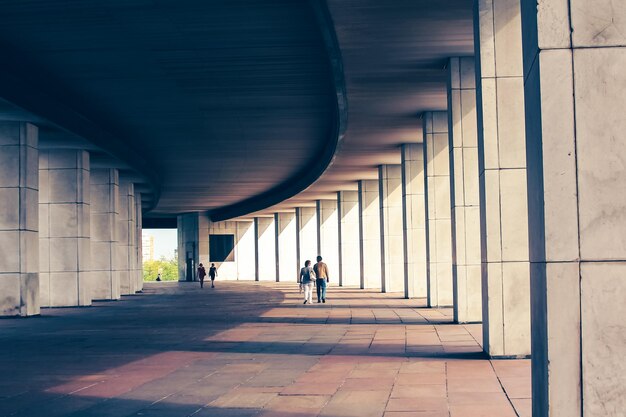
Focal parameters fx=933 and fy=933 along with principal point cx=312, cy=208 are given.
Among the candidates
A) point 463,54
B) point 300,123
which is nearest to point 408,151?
point 300,123

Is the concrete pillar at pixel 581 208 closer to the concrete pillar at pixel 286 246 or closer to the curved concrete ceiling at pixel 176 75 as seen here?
the curved concrete ceiling at pixel 176 75

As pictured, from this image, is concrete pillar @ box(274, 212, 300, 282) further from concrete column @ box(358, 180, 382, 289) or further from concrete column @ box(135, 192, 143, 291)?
concrete column @ box(358, 180, 382, 289)

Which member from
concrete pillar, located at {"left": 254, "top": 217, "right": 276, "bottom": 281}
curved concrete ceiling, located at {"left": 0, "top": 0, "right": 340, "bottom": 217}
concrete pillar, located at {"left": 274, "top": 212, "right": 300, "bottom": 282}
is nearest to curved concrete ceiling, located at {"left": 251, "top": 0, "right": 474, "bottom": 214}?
curved concrete ceiling, located at {"left": 0, "top": 0, "right": 340, "bottom": 217}

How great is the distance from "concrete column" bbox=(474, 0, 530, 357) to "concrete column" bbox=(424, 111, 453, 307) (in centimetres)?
1259

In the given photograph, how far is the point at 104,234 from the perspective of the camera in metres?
40.7

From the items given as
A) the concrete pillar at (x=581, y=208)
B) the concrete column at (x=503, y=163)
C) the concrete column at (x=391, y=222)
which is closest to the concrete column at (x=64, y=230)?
the concrete column at (x=391, y=222)

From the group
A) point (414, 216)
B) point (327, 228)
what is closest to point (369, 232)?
point (327, 228)

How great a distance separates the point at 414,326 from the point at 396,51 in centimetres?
602

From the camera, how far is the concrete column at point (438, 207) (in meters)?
27.5

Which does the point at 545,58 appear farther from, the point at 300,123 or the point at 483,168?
the point at 300,123

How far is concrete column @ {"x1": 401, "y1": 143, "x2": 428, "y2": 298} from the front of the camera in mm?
34000

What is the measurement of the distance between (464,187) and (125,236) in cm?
3118

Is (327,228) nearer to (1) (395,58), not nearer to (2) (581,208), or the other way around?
(1) (395,58)

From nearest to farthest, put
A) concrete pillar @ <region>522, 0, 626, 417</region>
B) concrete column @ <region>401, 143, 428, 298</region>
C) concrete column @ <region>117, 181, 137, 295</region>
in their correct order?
1. concrete pillar @ <region>522, 0, 626, 417</region>
2. concrete column @ <region>401, 143, 428, 298</region>
3. concrete column @ <region>117, 181, 137, 295</region>
